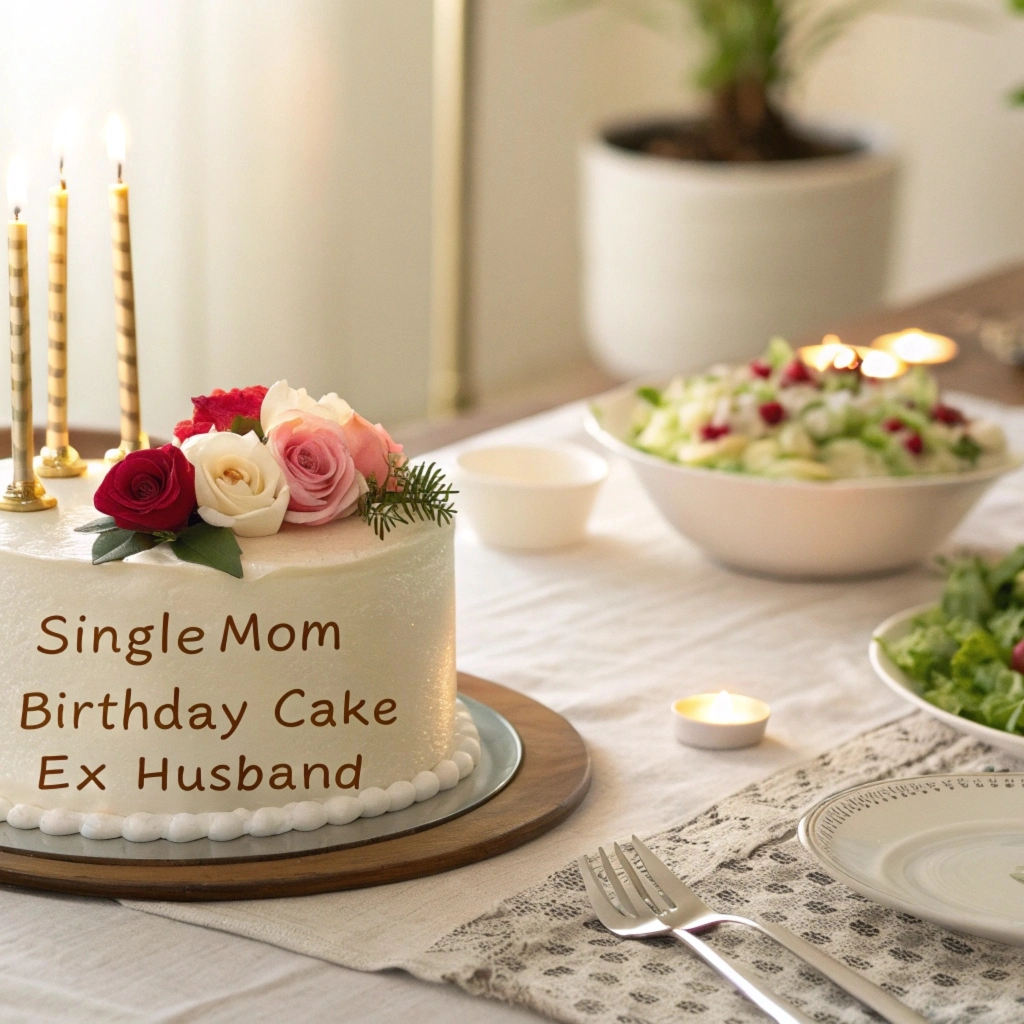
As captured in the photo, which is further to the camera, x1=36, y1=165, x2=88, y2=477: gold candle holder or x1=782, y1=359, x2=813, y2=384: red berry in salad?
x1=782, y1=359, x2=813, y2=384: red berry in salad

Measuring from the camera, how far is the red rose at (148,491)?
0.96 metres

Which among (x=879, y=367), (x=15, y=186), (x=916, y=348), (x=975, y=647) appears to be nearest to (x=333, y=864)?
(x=15, y=186)

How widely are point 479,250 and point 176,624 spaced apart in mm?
4017

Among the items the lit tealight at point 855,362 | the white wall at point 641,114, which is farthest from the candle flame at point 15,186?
the white wall at point 641,114

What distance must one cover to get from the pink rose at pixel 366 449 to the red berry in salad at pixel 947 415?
0.79 metres

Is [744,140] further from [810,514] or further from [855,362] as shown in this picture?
[810,514]

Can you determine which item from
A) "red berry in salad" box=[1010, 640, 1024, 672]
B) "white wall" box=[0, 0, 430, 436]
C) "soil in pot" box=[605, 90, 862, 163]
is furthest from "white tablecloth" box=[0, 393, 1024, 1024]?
"soil in pot" box=[605, 90, 862, 163]

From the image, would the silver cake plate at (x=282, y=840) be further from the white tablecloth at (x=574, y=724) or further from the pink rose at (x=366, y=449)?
the pink rose at (x=366, y=449)

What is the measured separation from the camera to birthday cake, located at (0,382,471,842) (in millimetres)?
965

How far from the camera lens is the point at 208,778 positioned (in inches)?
38.7

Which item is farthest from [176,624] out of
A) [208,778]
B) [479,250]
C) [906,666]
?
[479,250]

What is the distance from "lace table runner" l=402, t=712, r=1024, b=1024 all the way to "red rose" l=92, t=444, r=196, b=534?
31 cm

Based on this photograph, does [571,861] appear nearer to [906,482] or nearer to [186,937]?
[186,937]

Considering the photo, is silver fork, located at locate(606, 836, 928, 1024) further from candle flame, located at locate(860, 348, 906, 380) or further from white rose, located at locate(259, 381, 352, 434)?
candle flame, located at locate(860, 348, 906, 380)
